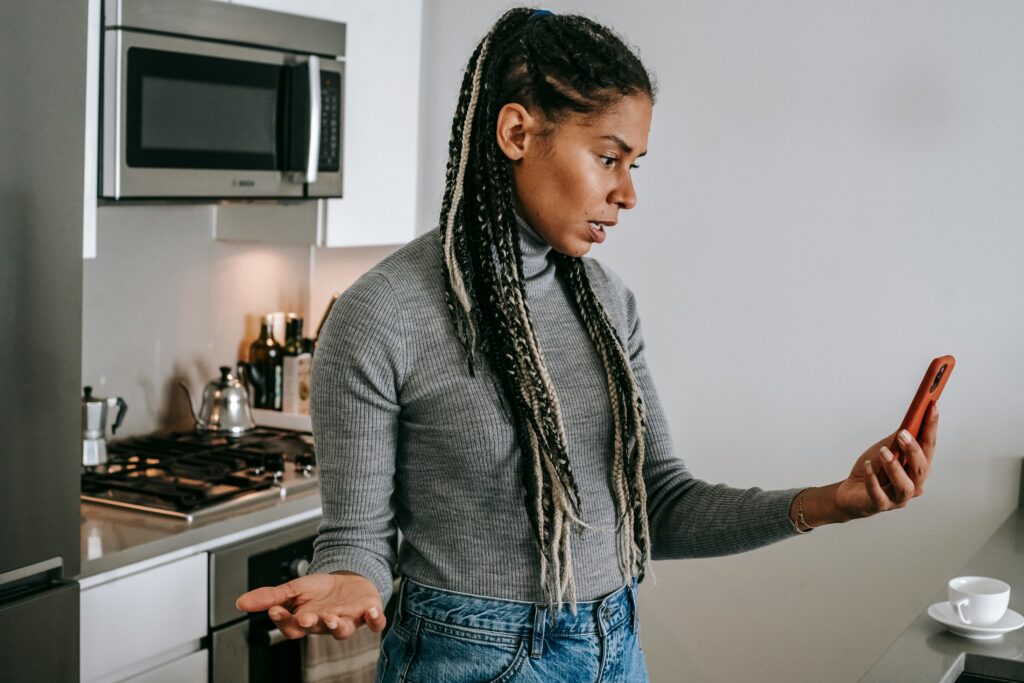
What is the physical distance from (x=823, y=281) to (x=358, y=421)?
1579 millimetres

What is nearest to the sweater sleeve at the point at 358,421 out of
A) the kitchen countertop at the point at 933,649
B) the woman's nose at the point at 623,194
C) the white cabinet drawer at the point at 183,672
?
the woman's nose at the point at 623,194

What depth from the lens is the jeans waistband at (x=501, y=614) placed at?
1338 millimetres

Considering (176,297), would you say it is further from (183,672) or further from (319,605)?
(319,605)

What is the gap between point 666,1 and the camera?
2758 millimetres

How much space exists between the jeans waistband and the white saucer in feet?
1.80

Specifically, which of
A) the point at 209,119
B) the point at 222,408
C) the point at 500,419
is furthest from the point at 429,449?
the point at 222,408

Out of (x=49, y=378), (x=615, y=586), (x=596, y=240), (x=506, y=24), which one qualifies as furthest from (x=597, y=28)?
(x=49, y=378)

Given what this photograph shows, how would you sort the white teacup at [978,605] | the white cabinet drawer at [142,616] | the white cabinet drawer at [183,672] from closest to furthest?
the white teacup at [978,605]
the white cabinet drawer at [142,616]
the white cabinet drawer at [183,672]

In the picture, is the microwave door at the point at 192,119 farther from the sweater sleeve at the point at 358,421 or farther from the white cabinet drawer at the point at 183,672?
the sweater sleeve at the point at 358,421

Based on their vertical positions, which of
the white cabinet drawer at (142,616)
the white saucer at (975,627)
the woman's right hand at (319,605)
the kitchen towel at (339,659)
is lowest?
the kitchen towel at (339,659)

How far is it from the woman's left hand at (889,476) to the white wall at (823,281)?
3.88 ft

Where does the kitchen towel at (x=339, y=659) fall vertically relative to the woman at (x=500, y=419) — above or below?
below

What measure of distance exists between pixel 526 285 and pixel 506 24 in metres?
0.31

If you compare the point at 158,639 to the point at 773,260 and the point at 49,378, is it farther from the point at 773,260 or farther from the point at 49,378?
the point at 773,260
